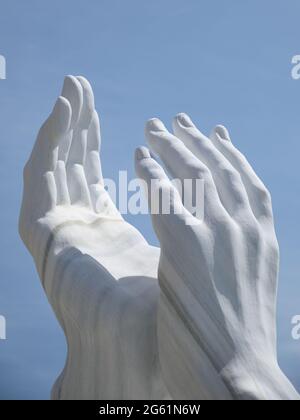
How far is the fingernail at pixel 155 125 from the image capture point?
5147mm

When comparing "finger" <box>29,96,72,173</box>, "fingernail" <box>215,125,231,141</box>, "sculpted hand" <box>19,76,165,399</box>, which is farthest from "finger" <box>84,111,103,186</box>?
"fingernail" <box>215,125,231,141</box>

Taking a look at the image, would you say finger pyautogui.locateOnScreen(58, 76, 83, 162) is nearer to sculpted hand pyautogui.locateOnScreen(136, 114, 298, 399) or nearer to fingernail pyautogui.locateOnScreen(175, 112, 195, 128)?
fingernail pyautogui.locateOnScreen(175, 112, 195, 128)

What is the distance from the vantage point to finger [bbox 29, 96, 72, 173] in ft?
18.4

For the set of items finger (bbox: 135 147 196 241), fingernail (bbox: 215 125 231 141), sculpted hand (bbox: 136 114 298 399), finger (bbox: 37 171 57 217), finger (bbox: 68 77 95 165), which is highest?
finger (bbox: 68 77 95 165)

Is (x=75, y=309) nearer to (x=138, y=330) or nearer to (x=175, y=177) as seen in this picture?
(x=138, y=330)

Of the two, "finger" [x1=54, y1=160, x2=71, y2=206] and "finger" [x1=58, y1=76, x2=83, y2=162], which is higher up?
"finger" [x1=58, y1=76, x2=83, y2=162]

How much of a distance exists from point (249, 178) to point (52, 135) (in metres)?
1.40

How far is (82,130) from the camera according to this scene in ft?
19.7

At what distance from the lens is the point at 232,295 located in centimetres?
439

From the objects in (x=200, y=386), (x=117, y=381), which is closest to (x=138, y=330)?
(x=117, y=381)

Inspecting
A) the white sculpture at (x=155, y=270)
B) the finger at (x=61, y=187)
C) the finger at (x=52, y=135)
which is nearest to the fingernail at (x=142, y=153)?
the white sculpture at (x=155, y=270)

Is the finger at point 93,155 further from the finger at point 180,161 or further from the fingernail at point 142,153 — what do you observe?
the fingernail at point 142,153

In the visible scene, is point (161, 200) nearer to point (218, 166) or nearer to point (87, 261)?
point (218, 166)

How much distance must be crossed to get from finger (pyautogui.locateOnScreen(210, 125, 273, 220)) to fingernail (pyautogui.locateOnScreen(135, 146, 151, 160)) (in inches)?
18.7
